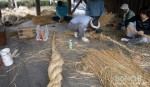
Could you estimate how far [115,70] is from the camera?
2840 mm

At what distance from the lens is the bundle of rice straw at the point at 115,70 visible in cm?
257

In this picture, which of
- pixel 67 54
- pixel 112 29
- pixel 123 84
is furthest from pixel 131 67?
pixel 112 29

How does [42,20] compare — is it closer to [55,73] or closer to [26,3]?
[55,73]

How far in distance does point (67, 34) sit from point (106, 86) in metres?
2.50

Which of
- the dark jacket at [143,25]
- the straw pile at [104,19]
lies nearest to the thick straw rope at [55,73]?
the dark jacket at [143,25]

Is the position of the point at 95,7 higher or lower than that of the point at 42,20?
higher

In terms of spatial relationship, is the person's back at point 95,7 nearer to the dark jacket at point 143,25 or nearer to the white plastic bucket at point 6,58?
the dark jacket at point 143,25

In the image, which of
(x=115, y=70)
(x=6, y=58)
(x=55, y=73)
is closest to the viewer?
(x=55, y=73)

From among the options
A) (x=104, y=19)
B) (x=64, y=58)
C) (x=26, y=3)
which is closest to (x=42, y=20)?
(x=104, y=19)

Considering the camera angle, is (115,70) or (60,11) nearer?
(115,70)

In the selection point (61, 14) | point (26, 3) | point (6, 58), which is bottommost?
point (6, 58)

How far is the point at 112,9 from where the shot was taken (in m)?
7.84

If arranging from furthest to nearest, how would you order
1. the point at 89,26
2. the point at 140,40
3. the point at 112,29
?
the point at 112,29 < the point at 89,26 < the point at 140,40

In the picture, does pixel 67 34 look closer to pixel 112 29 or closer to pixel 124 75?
pixel 112 29
